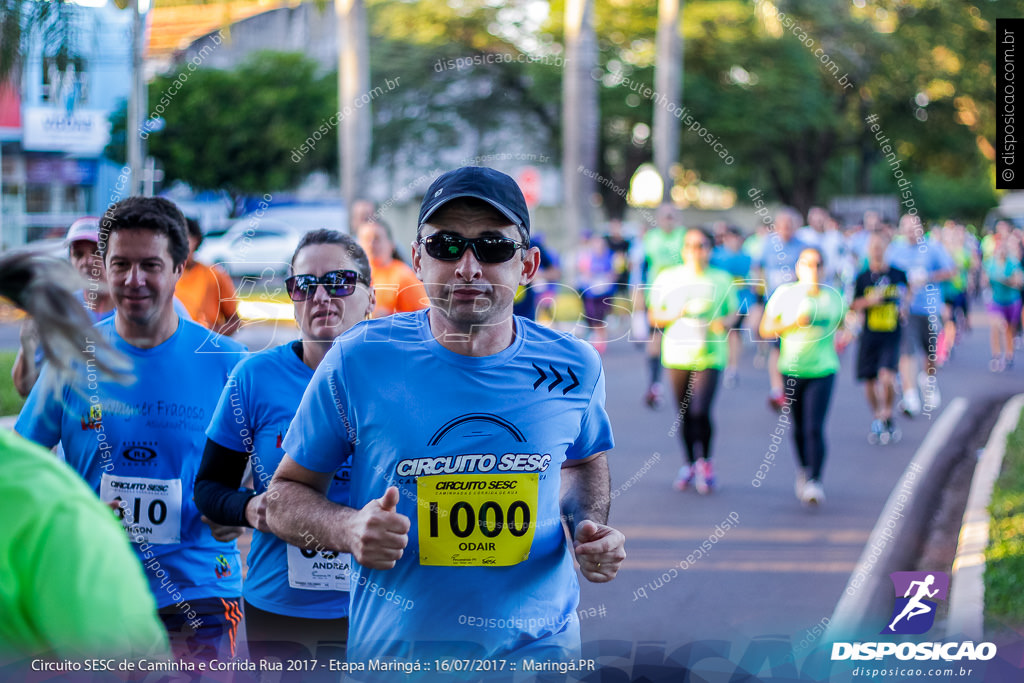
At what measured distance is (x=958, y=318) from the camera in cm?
1766

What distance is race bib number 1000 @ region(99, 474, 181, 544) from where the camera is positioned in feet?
10.9

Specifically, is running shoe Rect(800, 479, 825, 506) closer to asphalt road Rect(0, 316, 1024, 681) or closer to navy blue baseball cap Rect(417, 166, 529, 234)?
asphalt road Rect(0, 316, 1024, 681)

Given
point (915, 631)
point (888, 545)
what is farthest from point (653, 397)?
point (915, 631)

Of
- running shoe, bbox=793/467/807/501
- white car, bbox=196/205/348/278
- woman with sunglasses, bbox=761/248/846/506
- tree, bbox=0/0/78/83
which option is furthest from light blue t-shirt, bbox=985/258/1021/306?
tree, bbox=0/0/78/83

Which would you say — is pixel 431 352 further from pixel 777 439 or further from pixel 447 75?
pixel 447 75

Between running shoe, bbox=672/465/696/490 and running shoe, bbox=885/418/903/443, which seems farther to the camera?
running shoe, bbox=885/418/903/443

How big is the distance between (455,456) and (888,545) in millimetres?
4882

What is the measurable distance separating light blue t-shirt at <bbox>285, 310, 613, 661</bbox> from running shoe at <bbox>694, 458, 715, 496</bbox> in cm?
541

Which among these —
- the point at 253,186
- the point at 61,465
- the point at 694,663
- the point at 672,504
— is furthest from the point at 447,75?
the point at 61,465

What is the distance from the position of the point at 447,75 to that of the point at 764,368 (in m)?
12.3

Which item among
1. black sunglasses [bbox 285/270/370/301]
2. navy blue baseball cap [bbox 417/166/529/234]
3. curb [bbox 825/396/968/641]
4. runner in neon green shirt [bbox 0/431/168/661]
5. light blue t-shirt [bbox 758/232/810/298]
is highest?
light blue t-shirt [bbox 758/232/810/298]

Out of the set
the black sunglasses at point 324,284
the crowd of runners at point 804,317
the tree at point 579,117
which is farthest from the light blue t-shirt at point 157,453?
the tree at point 579,117

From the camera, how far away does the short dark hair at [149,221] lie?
10.5 feet

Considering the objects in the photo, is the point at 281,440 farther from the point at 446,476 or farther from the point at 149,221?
the point at 446,476
